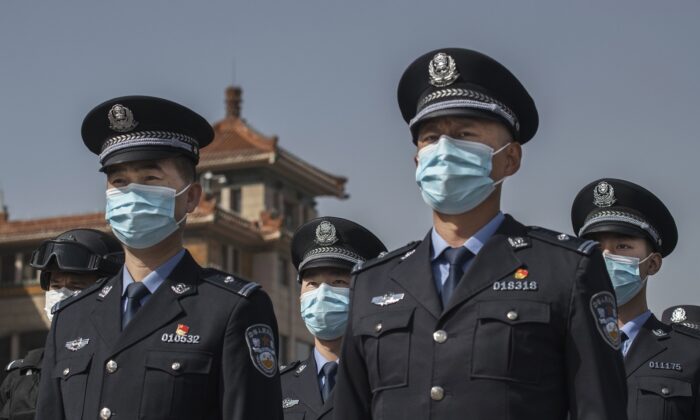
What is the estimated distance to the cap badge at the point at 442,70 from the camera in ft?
16.9

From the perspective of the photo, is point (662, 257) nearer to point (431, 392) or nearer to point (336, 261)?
point (336, 261)

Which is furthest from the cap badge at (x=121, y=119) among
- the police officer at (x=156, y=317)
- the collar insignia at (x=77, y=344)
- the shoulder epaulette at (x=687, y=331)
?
the shoulder epaulette at (x=687, y=331)

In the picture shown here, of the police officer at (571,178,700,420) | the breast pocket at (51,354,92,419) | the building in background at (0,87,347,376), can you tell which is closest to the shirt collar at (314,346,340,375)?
the police officer at (571,178,700,420)

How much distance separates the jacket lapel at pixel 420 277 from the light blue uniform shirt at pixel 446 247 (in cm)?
3

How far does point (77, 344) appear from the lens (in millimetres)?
5789

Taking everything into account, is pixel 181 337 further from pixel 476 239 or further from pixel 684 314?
pixel 684 314

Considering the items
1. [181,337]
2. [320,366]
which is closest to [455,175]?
[181,337]

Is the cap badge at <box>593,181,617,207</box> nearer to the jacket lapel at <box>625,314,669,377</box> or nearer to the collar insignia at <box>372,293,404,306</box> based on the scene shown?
the jacket lapel at <box>625,314,669,377</box>

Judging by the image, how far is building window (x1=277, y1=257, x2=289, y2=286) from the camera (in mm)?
55312

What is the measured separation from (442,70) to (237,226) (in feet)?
158

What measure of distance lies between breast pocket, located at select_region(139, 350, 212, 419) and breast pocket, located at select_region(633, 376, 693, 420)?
93.1 inches

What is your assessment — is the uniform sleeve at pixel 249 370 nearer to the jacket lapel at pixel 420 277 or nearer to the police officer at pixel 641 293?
the jacket lapel at pixel 420 277

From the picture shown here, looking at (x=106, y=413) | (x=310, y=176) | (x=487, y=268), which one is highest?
(x=310, y=176)

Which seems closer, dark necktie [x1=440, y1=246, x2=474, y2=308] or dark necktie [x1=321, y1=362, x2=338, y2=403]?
dark necktie [x1=440, y1=246, x2=474, y2=308]
